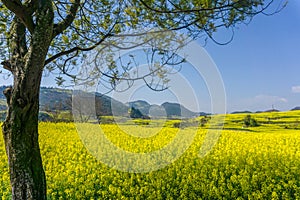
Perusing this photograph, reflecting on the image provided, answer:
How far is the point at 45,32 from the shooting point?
2193 mm

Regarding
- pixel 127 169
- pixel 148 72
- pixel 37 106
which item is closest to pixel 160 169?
pixel 127 169

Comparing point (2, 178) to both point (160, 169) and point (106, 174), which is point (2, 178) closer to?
point (106, 174)

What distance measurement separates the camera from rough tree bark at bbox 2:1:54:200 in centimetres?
214

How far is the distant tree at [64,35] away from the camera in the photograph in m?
2.15

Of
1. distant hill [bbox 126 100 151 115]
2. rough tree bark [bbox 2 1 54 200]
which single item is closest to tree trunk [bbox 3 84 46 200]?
rough tree bark [bbox 2 1 54 200]

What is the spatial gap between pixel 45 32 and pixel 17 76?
1.15 ft

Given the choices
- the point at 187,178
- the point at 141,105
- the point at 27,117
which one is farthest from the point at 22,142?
the point at 141,105

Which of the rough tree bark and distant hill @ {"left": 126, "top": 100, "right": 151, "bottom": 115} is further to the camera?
distant hill @ {"left": 126, "top": 100, "right": 151, "bottom": 115}

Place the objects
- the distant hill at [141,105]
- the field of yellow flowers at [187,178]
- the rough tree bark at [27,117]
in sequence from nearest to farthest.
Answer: the rough tree bark at [27,117], the field of yellow flowers at [187,178], the distant hill at [141,105]

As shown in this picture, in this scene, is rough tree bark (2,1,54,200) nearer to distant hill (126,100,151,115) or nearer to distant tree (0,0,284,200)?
distant tree (0,0,284,200)

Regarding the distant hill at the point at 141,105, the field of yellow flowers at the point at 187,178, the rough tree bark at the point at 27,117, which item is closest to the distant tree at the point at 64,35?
the rough tree bark at the point at 27,117

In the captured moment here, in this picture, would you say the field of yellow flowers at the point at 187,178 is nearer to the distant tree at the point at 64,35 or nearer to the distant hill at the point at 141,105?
the distant hill at the point at 141,105

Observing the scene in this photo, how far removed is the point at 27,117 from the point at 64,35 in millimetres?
1235

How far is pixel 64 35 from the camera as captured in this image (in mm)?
3154
